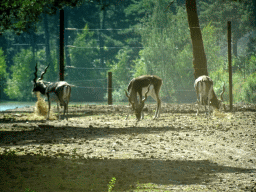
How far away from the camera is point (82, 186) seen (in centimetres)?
730

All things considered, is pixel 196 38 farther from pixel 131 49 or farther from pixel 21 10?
pixel 131 49

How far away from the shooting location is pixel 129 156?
10070 mm

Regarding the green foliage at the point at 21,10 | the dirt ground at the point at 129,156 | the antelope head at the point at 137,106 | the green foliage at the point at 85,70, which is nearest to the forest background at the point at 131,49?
the green foliage at the point at 85,70

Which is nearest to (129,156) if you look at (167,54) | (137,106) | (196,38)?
(137,106)

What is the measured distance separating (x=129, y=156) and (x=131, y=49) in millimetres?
44697

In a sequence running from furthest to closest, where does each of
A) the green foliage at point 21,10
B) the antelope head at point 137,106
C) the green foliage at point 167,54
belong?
the green foliage at point 167,54, the green foliage at point 21,10, the antelope head at point 137,106

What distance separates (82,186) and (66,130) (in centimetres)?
769

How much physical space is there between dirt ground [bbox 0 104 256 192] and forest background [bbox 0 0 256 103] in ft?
78.0

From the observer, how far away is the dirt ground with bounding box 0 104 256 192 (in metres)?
7.56

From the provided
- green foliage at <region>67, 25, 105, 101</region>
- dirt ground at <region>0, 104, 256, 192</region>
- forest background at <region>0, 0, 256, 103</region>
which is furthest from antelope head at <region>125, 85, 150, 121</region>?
green foliage at <region>67, 25, 105, 101</region>

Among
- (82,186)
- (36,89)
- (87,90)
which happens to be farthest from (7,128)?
(87,90)

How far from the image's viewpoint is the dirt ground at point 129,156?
298 inches

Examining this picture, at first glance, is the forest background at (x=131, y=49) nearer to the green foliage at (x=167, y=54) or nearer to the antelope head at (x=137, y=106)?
the green foliage at (x=167, y=54)

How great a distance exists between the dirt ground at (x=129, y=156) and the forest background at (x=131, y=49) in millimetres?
23773
